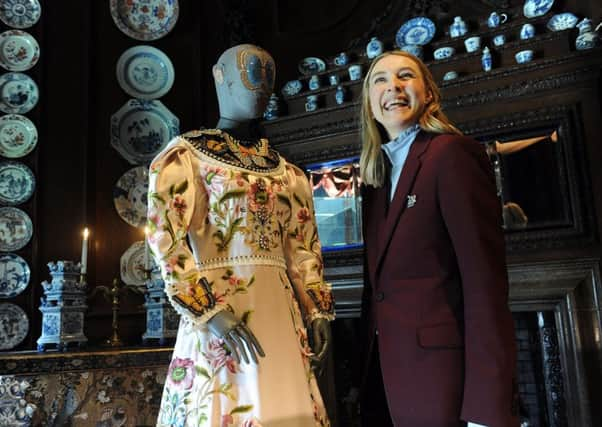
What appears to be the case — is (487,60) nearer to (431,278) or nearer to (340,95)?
(340,95)

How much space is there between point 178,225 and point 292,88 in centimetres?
243

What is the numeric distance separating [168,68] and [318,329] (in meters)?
2.79

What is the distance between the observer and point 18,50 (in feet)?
10.4

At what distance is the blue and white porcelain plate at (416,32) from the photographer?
3.25m

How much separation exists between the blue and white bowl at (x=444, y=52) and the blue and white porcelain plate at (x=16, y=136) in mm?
2284

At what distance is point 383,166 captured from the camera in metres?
1.32

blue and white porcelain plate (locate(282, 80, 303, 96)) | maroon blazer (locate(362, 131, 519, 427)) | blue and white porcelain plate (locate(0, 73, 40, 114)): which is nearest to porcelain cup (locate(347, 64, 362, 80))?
Result: blue and white porcelain plate (locate(282, 80, 303, 96))

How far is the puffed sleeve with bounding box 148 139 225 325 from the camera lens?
3.77ft

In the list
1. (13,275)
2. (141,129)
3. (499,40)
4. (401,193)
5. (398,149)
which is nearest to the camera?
(401,193)

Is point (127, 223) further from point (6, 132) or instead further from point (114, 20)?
point (114, 20)

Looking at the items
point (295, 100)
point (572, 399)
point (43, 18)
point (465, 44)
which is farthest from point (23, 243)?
point (572, 399)

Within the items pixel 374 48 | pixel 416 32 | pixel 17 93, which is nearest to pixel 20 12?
pixel 17 93

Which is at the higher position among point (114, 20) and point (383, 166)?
point (114, 20)

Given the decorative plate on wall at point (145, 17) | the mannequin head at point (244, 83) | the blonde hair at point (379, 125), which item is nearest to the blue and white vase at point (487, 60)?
the blonde hair at point (379, 125)
